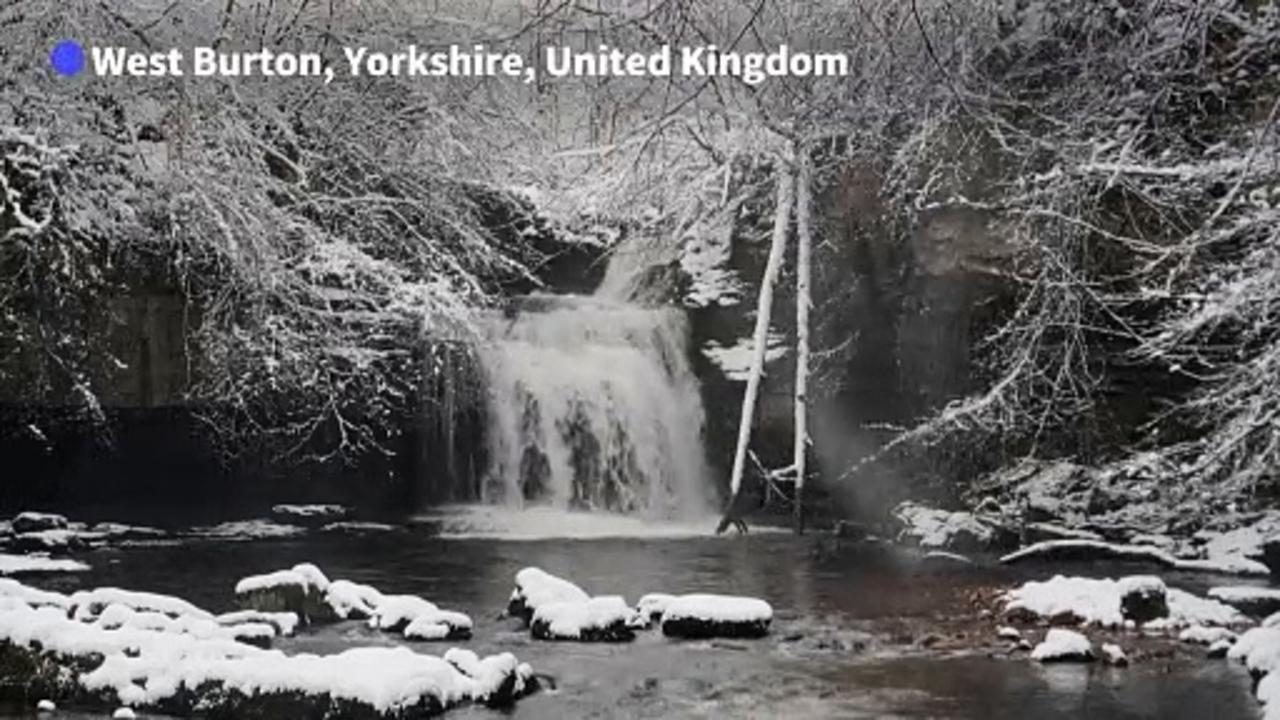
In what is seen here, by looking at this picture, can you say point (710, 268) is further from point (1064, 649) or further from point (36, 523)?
point (1064, 649)

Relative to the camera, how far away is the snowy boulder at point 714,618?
1048 centimetres

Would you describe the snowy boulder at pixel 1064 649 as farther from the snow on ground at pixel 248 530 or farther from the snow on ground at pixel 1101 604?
the snow on ground at pixel 248 530

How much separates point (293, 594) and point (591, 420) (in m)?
8.00

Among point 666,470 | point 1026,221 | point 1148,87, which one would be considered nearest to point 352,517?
point 666,470

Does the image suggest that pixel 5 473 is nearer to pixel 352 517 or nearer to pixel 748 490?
pixel 352 517

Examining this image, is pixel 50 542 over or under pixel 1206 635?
over

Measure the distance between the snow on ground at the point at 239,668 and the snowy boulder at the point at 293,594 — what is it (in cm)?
199

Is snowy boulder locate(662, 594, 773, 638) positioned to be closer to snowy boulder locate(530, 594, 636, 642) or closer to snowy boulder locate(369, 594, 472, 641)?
snowy boulder locate(530, 594, 636, 642)

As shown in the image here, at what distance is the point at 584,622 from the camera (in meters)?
10.3

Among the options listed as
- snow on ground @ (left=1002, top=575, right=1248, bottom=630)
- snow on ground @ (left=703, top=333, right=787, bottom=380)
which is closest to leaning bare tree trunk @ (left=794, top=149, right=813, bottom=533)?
snow on ground @ (left=703, top=333, right=787, bottom=380)

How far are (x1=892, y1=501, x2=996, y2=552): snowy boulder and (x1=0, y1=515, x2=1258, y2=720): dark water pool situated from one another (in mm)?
614

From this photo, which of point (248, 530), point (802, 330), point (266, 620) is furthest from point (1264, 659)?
point (248, 530)

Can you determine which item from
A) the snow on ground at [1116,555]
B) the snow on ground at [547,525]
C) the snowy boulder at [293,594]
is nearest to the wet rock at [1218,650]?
the snow on ground at [1116,555]

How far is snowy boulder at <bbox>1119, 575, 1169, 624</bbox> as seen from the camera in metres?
11.1
